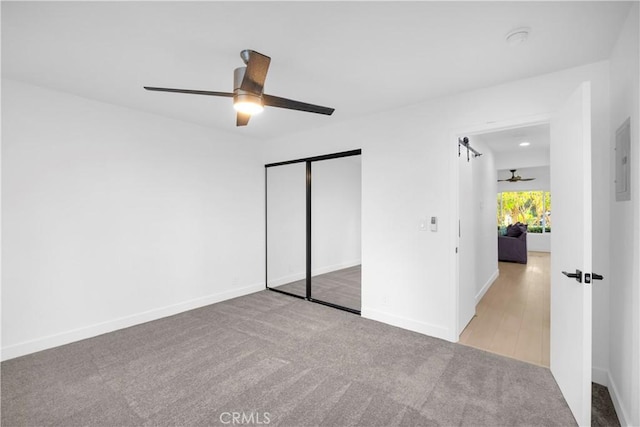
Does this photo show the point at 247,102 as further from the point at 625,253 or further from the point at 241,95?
the point at 625,253

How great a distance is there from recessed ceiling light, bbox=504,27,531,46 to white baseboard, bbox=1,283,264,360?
432 cm

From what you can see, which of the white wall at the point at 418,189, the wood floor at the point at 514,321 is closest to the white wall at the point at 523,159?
the wood floor at the point at 514,321

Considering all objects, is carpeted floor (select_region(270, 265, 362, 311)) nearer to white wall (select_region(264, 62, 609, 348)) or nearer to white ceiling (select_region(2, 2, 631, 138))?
white wall (select_region(264, 62, 609, 348))

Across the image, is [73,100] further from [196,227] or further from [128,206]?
[196,227]

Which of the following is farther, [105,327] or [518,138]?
[518,138]

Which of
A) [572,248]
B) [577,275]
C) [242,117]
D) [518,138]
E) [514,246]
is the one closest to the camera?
[577,275]

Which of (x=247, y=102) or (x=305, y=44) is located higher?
(x=305, y=44)

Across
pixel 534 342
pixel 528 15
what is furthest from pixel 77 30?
pixel 534 342

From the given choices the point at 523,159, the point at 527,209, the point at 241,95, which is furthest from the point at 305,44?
the point at 527,209

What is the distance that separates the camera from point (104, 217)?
10.6ft

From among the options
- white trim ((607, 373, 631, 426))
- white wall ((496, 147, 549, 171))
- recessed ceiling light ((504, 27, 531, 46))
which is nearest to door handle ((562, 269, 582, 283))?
white trim ((607, 373, 631, 426))

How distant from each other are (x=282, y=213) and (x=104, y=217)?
252 centimetres

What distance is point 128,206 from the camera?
341 centimetres

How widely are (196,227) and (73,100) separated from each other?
6.26 feet
